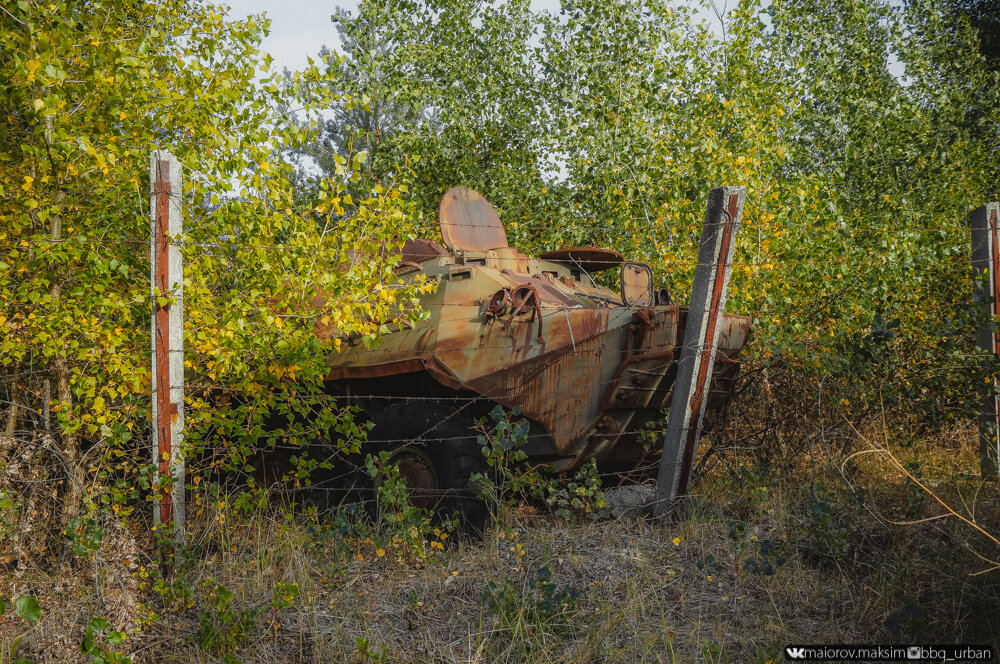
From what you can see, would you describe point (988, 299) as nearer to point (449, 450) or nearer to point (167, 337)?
point (449, 450)

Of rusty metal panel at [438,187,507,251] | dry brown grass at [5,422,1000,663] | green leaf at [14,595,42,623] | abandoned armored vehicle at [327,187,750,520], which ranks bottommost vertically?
dry brown grass at [5,422,1000,663]

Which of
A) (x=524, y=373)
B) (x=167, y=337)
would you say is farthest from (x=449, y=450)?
(x=167, y=337)

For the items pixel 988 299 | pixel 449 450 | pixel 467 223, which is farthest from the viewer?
pixel 467 223

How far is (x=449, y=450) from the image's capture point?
190 inches

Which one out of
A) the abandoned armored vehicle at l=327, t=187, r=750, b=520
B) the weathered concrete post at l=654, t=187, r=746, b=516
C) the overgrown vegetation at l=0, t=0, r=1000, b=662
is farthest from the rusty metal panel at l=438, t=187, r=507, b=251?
the weathered concrete post at l=654, t=187, r=746, b=516

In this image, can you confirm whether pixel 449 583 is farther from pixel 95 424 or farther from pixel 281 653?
pixel 95 424

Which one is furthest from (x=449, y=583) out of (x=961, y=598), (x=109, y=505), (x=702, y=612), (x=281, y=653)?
(x=961, y=598)

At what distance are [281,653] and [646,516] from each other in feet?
7.32

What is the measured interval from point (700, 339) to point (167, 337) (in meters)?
2.73

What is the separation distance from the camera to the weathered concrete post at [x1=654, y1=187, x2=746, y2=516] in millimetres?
4359

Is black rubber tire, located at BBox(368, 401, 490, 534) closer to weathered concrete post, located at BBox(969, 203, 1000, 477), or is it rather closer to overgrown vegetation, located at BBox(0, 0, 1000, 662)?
overgrown vegetation, located at BBox(0, 0, 1000, 662)

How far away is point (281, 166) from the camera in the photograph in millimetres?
4145

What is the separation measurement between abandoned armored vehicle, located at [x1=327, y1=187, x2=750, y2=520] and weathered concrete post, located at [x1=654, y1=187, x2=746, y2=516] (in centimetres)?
26

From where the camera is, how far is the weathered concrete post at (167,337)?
11.8ft
